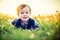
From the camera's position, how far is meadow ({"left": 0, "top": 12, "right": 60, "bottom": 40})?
1.05 meters

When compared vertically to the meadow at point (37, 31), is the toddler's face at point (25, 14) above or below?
above

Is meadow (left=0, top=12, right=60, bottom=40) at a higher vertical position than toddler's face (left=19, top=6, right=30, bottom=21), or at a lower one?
lower

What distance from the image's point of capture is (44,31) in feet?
3.50

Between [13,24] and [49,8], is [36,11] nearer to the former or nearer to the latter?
[49,8]

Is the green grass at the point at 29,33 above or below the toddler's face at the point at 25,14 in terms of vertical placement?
below

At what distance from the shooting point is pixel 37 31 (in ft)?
3.49

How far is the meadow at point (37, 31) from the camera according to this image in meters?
1.05

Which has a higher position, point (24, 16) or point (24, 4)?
point (24, 4)

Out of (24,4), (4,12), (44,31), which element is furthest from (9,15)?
(44,31)

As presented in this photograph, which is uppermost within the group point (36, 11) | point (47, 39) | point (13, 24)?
point (36, 11)

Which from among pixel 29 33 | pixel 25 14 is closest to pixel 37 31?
pixel 29 33

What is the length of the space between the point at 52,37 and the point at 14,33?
0.31 meters

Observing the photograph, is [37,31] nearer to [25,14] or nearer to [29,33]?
[29,33]

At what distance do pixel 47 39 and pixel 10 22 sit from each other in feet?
1.11
